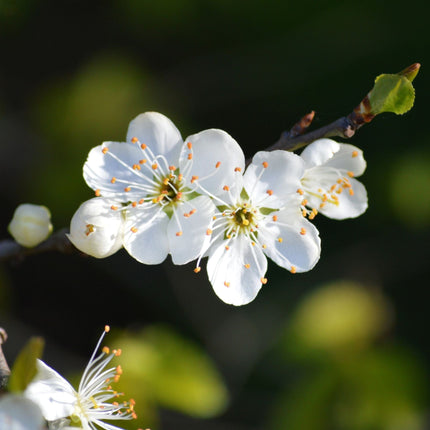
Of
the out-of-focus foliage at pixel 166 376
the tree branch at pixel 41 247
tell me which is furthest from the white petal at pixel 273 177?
the out-of-focus foliage at pixel 166 376

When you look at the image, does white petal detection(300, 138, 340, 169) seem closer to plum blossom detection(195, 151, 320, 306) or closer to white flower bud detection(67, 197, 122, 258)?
plum blossom detection(195, 151, 320, 306)

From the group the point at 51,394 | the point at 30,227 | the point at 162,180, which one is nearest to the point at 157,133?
the point at 162,180

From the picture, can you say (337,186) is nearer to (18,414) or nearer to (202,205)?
(202,205)

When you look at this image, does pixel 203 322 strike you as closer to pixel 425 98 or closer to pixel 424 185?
pixel 424 185

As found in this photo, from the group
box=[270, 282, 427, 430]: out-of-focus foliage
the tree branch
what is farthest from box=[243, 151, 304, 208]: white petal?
box=[270, 282, 427, 430]: out-of-focus foliage

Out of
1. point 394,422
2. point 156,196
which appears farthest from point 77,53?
point 394,422

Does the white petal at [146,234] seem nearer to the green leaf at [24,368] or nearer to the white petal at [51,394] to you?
the white petal at [51,394]

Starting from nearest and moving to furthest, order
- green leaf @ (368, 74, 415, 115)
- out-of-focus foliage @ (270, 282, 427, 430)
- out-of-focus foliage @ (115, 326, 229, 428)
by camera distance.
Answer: green leaf @ (368, 74, 415, 115) → out-of-focus foliage @ (115, 326, 229, 428) → out-of-focus foliage @ (270, 282, 427, 430)
